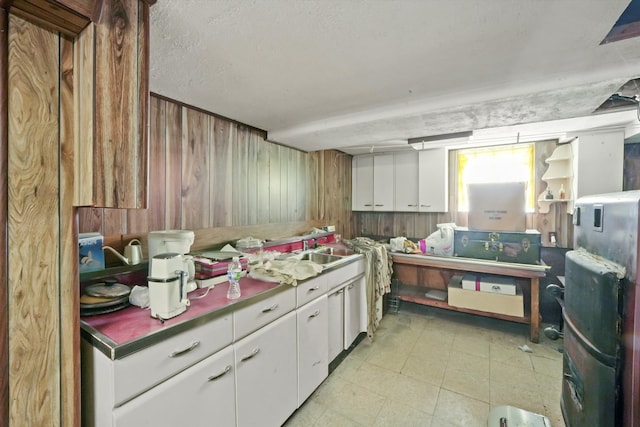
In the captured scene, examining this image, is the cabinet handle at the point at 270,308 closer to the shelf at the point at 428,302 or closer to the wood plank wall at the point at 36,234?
the wood plank wall at the point at 36,234

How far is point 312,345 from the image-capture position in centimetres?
187

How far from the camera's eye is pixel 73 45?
3.16 feet

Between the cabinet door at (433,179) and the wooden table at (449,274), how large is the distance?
0.72 m

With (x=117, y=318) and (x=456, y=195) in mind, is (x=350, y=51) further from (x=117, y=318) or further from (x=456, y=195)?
(x=456, y=195)

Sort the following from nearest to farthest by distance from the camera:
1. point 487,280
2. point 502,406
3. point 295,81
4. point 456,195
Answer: point 295,81, point 502,406, point 487,280, point 456,195

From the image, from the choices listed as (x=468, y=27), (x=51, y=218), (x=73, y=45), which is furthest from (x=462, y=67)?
(x=51, y=218)

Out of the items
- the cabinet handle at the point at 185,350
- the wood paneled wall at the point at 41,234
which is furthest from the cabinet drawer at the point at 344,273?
the wood paneled wall at the point at 41,234

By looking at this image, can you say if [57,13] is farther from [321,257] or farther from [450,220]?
[450,220]

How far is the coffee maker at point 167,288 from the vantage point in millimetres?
1125

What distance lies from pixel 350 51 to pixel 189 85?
0.98 metres

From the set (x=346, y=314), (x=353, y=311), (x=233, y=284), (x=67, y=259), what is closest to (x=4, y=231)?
(x=67, y=259)

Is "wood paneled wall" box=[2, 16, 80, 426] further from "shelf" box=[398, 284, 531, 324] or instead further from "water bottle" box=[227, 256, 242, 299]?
"shelf" box=[398, 284, 531, 324]

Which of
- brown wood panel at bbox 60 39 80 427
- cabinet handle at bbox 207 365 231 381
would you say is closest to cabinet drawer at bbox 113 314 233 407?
cabinet handle at bbox 207 365 231 381

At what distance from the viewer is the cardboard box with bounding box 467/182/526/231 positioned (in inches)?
109
